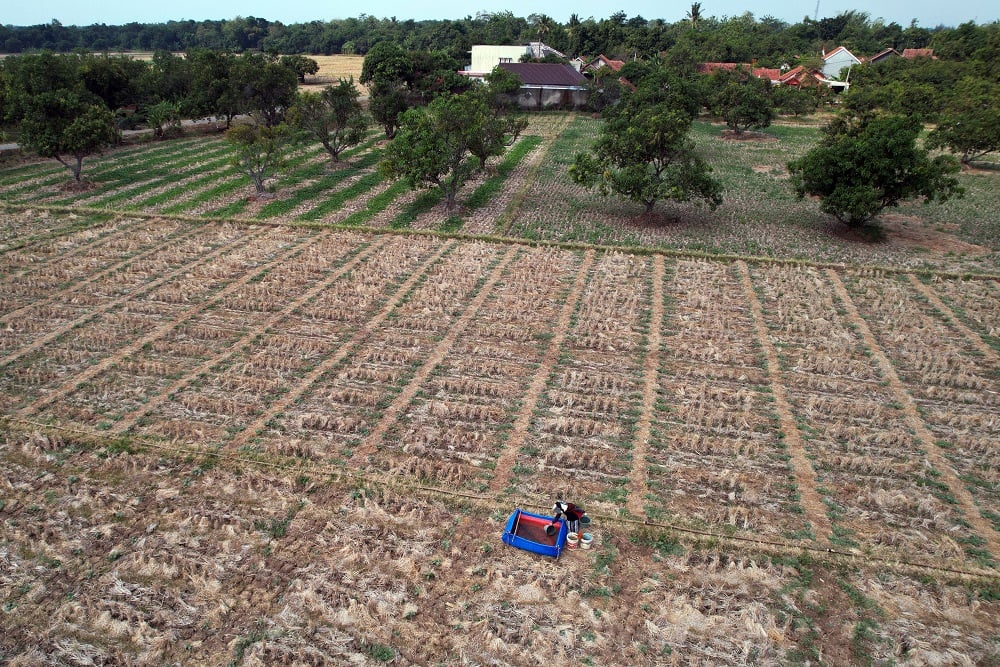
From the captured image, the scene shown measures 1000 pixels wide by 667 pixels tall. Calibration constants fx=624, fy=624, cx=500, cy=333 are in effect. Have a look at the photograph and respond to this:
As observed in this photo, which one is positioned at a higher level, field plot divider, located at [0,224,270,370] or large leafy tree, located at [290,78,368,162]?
large leafy tree, located at [290,78,368,162]

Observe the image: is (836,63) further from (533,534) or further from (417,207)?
(533,534)

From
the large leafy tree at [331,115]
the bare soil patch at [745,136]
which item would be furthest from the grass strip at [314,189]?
the bare soil patch at [745,136]

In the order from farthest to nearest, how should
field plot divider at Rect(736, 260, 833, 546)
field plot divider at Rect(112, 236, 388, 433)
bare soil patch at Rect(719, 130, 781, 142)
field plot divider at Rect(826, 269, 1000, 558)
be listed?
1. bare soil patch at Rect(719, 130, 781, 142)
2. field plot divider at Rect(112, 236, 388, 433)
3. field plot divider at Rect(736, 260, 833, 546)
4. field plot divider at Rect(826, 269, 1000, 558)

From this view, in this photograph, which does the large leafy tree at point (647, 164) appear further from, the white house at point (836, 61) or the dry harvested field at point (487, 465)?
the white house at point (836, 61)

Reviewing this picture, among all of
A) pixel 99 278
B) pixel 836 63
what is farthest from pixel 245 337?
pixel 836 63

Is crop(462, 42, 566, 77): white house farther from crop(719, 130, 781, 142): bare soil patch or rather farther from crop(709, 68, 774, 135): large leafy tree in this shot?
crop(719, 130, 781, 142): bare soil patch

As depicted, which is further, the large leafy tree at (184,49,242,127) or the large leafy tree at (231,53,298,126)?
the large leafy tree at (184,49,242,127)

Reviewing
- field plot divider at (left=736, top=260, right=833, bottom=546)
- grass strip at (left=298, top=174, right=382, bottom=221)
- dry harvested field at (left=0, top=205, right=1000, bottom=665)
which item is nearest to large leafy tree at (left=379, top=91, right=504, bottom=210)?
grass strip at (left=298, top=174, right=382, bottom=221)

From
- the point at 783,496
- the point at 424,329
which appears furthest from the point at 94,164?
the point at 783,496
